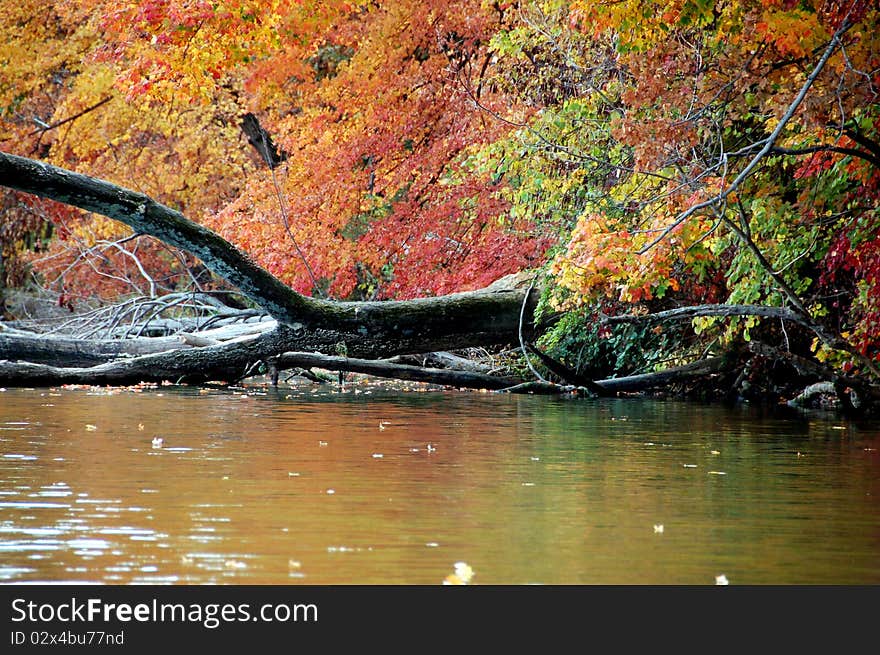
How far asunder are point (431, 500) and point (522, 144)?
10.1 meters

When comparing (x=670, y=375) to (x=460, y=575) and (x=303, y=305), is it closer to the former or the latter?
(x=303, y=305)

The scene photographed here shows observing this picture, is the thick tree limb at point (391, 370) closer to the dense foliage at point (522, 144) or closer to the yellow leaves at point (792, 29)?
the dense foliage at point (522, 144)

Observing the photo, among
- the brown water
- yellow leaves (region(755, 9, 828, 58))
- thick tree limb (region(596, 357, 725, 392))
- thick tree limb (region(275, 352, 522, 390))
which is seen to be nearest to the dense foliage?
yellow leaves (region(755, 9, 828, 58))

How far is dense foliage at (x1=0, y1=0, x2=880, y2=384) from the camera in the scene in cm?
1294

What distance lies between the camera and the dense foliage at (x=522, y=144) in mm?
12938

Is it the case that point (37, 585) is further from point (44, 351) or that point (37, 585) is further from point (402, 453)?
point (44, 351)

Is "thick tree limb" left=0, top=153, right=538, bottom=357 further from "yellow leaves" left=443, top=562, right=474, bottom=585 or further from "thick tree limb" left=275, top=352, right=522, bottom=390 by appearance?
"yellow leaves" left=443, top=562, right=474, bottom=585

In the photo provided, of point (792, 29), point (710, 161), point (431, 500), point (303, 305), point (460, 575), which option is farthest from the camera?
point (303, 305)

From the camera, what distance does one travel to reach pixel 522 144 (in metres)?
17.5

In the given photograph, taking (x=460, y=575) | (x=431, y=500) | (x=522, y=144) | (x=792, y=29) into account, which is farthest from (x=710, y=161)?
(x=460, y=575)

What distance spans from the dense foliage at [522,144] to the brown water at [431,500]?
2.16 m

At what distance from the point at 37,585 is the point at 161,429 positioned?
752cm

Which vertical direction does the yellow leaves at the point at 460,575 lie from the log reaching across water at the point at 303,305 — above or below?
below

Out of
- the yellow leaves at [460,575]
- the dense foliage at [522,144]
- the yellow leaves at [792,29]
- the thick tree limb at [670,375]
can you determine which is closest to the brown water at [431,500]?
the yellow leaves at [460,575]
